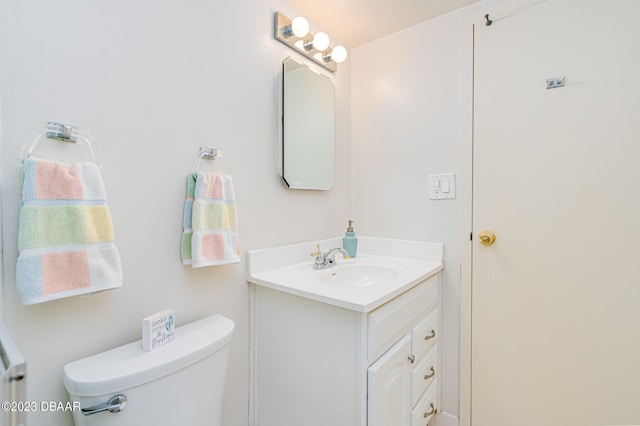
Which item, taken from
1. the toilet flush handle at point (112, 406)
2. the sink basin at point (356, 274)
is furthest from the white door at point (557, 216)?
the toilet flush handle at point (112, 406)

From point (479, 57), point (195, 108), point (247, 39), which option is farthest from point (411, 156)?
→ point (195, 108)

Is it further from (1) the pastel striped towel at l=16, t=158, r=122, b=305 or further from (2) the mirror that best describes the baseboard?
(1) the pastel striped towel at l=16, t=158, r=122, b=305

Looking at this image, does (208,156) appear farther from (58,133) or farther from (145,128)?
(58,133)

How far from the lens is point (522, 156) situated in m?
1.29

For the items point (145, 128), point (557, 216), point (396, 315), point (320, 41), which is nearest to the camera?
point (145, 128)

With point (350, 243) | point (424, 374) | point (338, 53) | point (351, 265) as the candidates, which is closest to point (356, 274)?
point (351, 265)

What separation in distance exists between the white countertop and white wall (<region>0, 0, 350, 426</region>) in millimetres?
77

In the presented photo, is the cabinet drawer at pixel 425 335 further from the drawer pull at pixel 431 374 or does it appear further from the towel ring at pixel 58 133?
the towel ring at pixel 58 133

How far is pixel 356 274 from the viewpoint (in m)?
1.45

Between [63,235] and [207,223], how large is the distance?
38 cm

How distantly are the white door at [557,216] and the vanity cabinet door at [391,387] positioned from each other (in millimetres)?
508

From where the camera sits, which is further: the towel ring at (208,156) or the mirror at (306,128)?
the mirror at (306,128)

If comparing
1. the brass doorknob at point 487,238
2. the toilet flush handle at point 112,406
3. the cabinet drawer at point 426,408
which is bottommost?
the cabinet drawer at point 426,408

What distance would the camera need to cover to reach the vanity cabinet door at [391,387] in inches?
35.1
